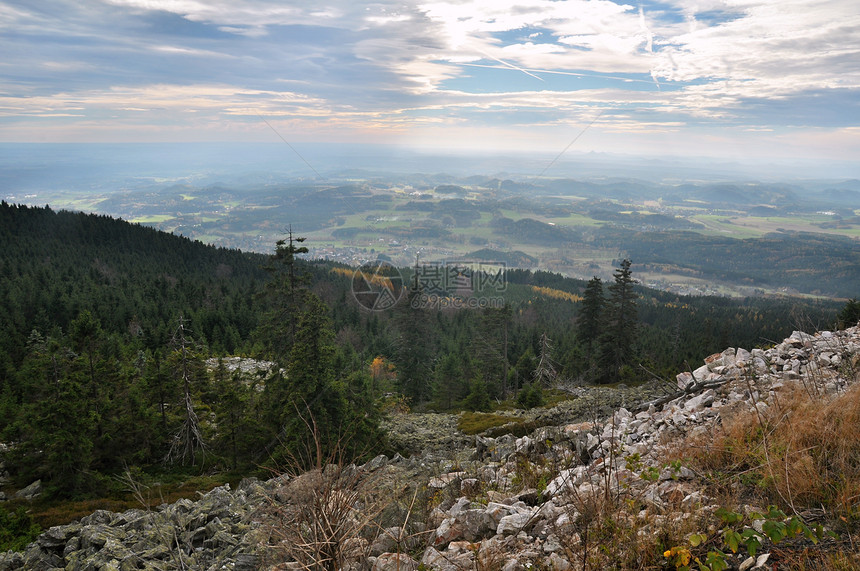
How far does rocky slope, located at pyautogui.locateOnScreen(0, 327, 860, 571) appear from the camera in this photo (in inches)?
155

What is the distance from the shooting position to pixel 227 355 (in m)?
42.4

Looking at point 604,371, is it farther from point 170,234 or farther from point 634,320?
point 170,234

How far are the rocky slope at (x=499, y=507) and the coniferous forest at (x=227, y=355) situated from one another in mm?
1058

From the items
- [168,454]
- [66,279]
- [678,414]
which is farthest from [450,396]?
[66,279]

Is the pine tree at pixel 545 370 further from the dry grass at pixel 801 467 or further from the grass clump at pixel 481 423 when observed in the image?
the dry grass at pixel 801 467

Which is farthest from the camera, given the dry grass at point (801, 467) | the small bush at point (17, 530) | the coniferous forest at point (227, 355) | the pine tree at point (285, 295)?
the pine tree at point (285, 295)

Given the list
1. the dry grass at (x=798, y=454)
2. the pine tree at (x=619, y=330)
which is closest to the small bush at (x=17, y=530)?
the dry grass at (x=798, y=454)

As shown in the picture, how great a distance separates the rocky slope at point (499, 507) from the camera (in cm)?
393

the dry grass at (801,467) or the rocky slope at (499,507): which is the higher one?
the dry grass at (801,467)

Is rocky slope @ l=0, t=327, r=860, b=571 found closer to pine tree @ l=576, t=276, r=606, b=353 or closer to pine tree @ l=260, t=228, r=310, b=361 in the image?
pine tree @ l=260, t=228, r=310, b=361

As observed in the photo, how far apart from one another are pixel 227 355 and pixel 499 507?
141ft

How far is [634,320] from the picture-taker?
3591 cm

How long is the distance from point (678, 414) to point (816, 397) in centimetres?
240

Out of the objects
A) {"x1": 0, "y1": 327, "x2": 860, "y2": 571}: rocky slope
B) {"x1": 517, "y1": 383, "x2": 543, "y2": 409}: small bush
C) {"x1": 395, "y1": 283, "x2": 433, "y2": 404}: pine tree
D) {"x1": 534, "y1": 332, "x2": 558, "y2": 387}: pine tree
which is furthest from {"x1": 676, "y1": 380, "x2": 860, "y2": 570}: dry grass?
{"x1": 395, "y1": 283, "x2": 433, "y2": 404}: pine tree
